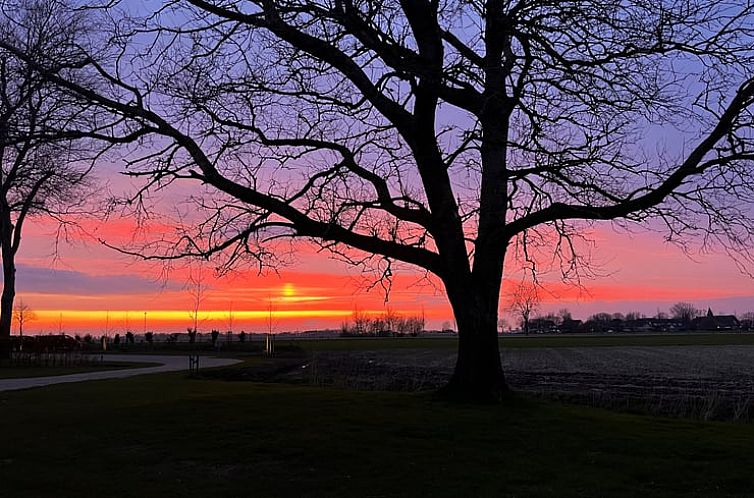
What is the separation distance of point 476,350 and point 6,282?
104ft

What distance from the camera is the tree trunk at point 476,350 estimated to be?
1440 centimetres

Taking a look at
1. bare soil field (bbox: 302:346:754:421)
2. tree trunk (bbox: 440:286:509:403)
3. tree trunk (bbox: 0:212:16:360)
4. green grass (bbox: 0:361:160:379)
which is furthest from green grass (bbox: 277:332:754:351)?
tree trunk (bbox: 440:286:509:403)

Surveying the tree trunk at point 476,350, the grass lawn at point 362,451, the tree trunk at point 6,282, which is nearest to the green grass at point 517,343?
the tree trunk at point 6,282

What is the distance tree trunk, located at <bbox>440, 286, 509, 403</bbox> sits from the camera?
14.4m

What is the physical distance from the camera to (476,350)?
1441 centimetres

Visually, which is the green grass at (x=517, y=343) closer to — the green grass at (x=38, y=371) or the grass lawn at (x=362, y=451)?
the green grass at (x=38, y=371)

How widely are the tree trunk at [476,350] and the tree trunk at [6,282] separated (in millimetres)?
30265

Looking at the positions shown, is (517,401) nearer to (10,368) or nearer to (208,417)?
(208,417)

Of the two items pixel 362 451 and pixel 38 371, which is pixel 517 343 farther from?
pixel 362 451

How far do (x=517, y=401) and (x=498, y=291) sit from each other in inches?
80.0

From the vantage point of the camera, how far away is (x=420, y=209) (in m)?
15.0

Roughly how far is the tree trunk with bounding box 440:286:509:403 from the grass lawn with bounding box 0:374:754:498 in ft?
1.66

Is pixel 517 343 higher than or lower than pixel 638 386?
higher

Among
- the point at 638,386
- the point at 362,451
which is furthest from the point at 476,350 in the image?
the point at 638,386
